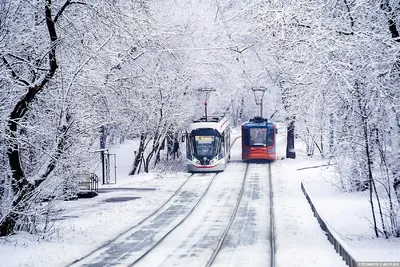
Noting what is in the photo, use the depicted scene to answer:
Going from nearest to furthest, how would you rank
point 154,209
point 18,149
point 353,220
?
point 18,149, point 353,220, point 154,209

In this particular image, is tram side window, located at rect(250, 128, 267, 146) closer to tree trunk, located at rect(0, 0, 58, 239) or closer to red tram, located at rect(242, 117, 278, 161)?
red tram, located at rect(242, 117, 278, 161)

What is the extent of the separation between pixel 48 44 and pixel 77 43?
0.71 m

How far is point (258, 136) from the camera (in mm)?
35375

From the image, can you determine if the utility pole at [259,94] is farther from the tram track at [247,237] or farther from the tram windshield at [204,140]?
the tram track at [247,237]

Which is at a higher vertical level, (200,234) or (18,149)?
(18,149)

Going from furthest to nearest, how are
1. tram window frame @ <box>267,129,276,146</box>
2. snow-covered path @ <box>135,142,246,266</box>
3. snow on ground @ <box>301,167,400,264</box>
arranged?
tram window frame @ <box>267,129,276,146</box> < snow-covered path @ <box>135,142,246,266</box> < snow on ground @ <box>301,167,400,264</box>

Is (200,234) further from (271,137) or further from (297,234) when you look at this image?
(271,137)

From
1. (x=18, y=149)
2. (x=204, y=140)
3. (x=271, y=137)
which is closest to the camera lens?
(x=18, y=149)

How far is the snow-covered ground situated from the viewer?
12.3 metres

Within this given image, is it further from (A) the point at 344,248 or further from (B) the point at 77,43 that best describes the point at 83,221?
(A) the point at 344,248

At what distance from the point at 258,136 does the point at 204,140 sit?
5.43 m

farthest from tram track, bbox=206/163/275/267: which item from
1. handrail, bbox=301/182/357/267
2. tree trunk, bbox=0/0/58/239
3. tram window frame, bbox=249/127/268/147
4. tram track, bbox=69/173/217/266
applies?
tram window frame, bbox=249/127/268/147

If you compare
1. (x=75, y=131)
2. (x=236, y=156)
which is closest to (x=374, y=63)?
(x=75, y=131)

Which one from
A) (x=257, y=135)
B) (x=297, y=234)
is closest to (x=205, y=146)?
(x=257, y=135)
